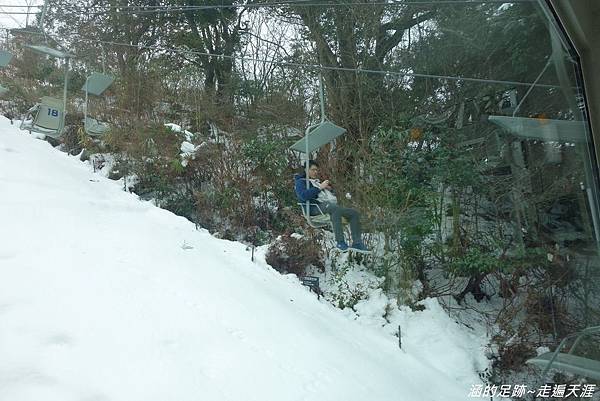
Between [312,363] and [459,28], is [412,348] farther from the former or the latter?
[459,28]

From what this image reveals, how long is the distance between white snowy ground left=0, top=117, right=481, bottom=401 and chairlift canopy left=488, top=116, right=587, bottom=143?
2693mm

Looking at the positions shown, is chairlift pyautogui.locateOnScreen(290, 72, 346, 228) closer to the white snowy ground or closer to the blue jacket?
the blue jacket

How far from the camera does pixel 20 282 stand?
441cm

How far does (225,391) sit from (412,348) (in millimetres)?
3247

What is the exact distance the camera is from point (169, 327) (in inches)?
169

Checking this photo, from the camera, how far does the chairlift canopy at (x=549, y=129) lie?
10.3 feet

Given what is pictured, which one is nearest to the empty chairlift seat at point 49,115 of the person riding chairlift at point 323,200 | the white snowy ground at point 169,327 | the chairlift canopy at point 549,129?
the white snowy ground at point 169,327

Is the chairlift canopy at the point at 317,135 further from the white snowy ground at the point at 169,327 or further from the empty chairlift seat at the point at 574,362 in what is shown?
the empty chairlift seat at the point at 574,362

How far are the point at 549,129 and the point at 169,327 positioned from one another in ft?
11.8

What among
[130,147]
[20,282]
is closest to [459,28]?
[20,282]

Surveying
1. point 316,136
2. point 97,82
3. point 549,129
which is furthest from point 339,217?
point 97,82

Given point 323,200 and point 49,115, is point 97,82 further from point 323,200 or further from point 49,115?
point 323,200

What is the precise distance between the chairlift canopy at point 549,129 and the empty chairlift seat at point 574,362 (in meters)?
1.82

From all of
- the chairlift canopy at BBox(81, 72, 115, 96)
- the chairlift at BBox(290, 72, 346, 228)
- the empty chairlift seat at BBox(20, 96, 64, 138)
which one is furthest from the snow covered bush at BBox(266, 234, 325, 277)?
the empty chairlift seat at BBox(20, 96, 64, 138)
